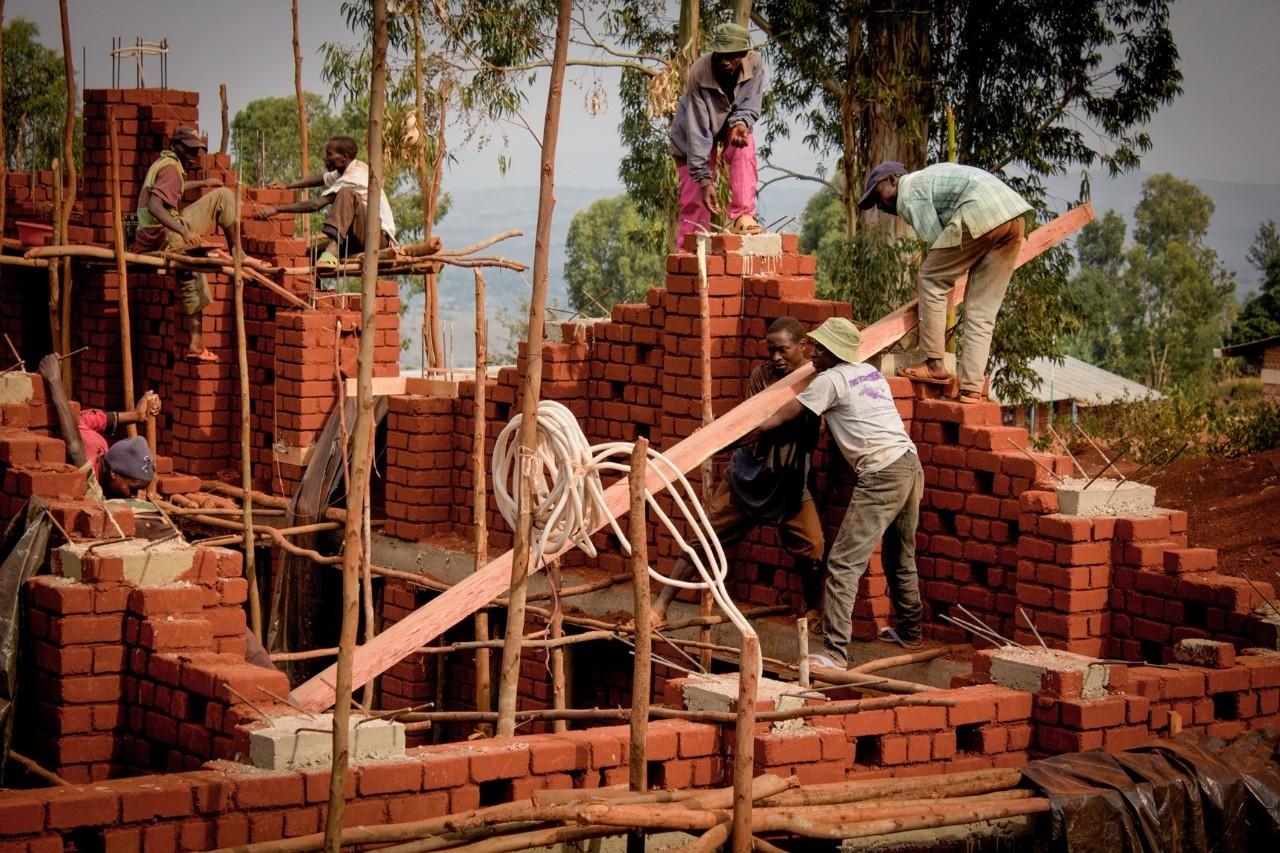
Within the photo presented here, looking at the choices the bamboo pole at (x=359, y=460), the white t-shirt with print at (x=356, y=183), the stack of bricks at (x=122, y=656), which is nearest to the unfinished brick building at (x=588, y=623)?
the stack of bricks at (x=122, y=656)

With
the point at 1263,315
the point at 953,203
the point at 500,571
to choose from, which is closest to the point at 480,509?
the point at 500,571

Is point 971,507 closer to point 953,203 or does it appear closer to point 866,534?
point 866,534

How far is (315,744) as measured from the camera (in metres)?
6.67

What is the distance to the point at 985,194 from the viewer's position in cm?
990

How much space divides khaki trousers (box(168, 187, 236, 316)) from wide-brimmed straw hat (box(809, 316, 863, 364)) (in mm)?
6640

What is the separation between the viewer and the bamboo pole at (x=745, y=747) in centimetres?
638

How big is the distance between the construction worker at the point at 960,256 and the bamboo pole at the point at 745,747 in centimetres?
373

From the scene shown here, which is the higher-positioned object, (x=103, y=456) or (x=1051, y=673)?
(x=103, y=456)

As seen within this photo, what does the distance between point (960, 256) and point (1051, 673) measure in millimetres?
2781

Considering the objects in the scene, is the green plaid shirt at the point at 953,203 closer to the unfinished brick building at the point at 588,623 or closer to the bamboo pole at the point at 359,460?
the unfinished brick building at the point at 588,623

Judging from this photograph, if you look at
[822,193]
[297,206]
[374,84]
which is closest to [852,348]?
[374,84]

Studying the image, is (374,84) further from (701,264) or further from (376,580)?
(376,580)

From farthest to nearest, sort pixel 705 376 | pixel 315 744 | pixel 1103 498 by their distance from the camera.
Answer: pixel 705 376, pixel 1103 498, pixel 315 744

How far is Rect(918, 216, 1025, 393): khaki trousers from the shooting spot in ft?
32.8
